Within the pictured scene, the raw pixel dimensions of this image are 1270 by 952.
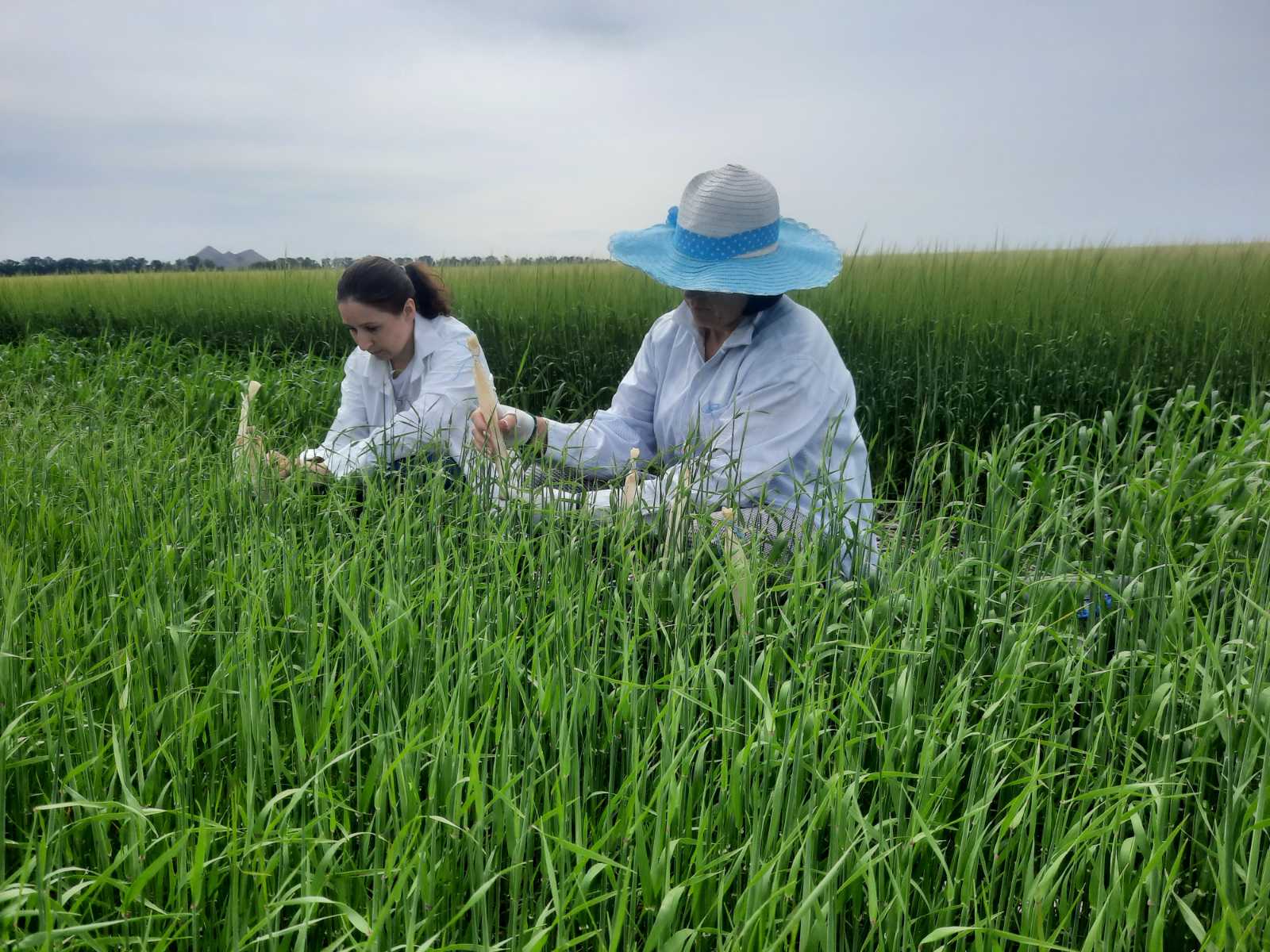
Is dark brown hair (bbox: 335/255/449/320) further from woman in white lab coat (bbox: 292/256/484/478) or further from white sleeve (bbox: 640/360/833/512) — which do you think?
white sleeve (bbox: 640/360/833/512)

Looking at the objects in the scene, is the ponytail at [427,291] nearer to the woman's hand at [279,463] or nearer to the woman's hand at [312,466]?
the woman's hand at [312,466]

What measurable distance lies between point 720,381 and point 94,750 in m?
1.66

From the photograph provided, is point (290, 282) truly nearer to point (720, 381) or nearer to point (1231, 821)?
point (720, 381)

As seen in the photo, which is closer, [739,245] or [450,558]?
[450,558]

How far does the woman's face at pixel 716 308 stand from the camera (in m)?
2.40

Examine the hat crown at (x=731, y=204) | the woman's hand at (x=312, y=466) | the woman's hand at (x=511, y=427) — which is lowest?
the woman's hand at (x=312, y=466)

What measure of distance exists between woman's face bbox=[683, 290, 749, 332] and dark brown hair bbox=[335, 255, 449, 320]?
106 cm

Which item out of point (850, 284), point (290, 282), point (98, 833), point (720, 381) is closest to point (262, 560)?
point (98, 833)

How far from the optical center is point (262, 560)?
1.93m

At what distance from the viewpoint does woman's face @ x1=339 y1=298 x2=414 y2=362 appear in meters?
3.04

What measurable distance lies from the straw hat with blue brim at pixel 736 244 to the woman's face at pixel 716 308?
0.07 meters

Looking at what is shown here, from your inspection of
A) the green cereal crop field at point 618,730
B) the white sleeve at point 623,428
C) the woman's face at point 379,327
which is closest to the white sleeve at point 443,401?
the woman's face at point 379,327

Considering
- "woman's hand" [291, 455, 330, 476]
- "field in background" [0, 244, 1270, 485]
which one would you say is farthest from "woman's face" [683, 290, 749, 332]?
"field in background" [0, 244, 1270, 485]

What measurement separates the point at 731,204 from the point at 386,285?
1.23 meters
